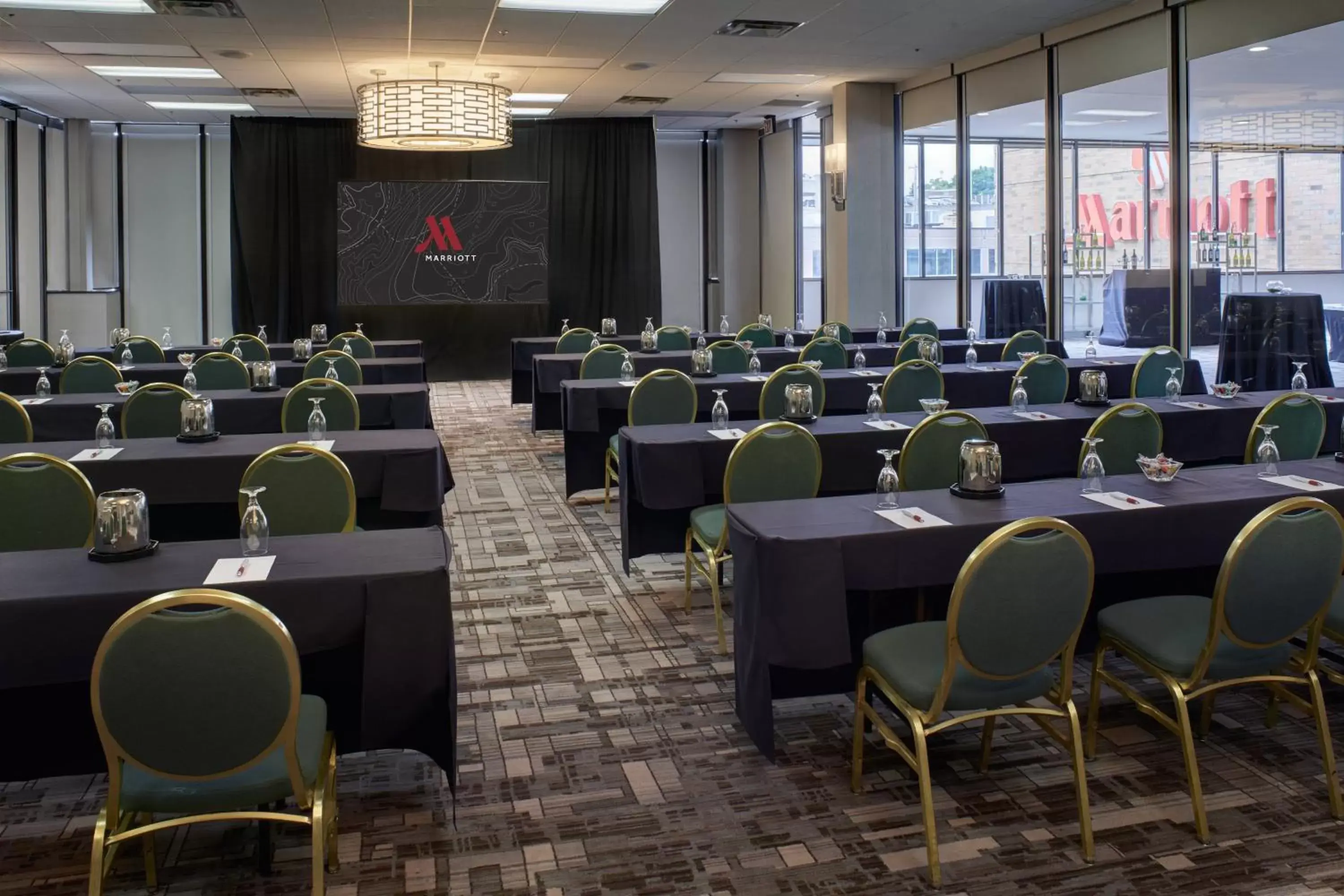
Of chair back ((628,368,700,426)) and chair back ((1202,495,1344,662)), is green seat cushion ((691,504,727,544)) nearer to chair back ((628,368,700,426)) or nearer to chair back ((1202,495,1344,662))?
chair back ((628,368,700,426))

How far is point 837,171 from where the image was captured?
14422mm

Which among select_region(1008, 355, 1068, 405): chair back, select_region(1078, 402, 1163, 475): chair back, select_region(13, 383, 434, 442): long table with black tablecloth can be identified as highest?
select_region(1008, 355, 1068, 405): chair back

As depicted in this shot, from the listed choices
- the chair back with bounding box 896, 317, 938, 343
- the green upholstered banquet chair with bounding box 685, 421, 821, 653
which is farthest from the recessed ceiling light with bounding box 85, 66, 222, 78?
the green upholstered banquet chair with bounding box 685, 421, 821, 653

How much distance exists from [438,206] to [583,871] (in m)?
13.7

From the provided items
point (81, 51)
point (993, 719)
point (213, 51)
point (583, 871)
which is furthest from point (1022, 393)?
point (81, 51)

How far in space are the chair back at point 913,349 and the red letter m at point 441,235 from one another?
310 inches

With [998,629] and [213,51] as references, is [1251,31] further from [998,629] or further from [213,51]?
[213,51]

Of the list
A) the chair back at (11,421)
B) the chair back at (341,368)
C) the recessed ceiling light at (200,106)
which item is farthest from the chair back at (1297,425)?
the recessed ceiling light at (200,106)

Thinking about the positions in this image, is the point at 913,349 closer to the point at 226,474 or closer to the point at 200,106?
the point at 226,474

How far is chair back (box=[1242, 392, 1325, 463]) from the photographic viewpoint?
5.89 meters

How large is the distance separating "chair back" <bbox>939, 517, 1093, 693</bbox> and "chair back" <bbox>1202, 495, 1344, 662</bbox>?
399 millimetres

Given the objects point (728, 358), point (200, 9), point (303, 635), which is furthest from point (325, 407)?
point (200, 9)

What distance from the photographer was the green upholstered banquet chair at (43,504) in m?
4.44

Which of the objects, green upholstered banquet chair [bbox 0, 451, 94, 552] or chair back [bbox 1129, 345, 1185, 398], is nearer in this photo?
green upholstered banquet chair [bbox 0, 451, 94, 552]
